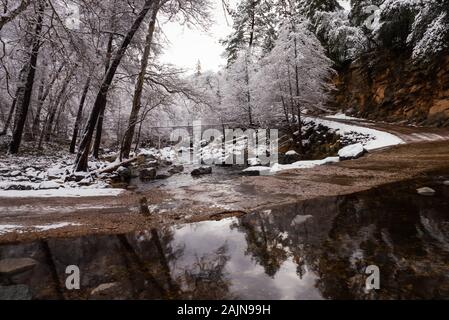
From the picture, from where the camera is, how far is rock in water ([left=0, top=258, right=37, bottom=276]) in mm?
3357

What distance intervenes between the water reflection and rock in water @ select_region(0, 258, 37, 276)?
3 cm

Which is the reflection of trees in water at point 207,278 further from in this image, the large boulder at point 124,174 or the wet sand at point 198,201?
the large boulder at point 124,174

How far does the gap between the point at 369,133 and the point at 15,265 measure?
18161 millimetres

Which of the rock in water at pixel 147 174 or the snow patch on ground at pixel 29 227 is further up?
the rock in water at pixel 147 174

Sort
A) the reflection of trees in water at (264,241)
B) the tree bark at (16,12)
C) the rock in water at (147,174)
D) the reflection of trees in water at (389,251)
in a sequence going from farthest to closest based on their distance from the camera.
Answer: the rock in water at (147,174) < the tree bark at (16,12) < the reflection of trees in water at (264,241) < the reflection of trees in water at (389,251)

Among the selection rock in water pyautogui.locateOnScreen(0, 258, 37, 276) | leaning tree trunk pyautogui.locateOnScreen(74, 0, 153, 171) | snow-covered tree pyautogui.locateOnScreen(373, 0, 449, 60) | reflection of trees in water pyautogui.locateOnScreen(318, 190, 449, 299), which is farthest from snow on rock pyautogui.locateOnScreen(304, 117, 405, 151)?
rock in water pyautogui.locateOnScreen(0, 258, 37, 276)

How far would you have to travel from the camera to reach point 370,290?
2.81 meters

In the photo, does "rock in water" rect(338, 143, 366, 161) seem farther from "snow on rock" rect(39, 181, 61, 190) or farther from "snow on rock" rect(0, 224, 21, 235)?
"snow on rock" rect(0, 224, 21, 235)

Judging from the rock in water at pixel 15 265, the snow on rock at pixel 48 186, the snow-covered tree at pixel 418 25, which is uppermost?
the snow-covered tree at pixel 418 25

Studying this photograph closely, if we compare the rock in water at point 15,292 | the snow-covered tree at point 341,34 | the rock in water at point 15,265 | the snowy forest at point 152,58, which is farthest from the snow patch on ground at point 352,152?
the snow-covered tree at point 341,34

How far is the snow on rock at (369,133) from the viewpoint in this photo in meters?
14.7

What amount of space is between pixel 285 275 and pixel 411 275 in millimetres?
1234

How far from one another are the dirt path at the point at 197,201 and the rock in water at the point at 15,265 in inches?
35.9
